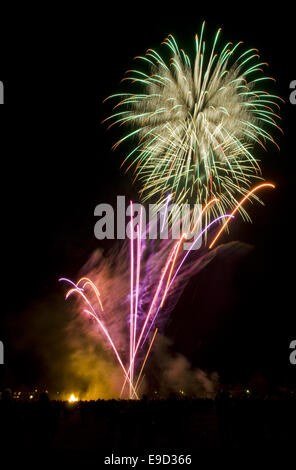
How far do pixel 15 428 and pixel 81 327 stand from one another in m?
19.2

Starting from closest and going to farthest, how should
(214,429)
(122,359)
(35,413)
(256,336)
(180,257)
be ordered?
(35,413) → (214,429) → (180,257) → (122,359) → (256,336)

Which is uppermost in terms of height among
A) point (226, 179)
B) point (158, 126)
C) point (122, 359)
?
point (158, 126)

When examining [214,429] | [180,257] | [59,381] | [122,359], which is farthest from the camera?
[59,381]

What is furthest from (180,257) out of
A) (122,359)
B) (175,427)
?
(175,427)

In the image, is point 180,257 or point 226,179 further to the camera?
point 180,257

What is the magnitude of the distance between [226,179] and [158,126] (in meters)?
3.23

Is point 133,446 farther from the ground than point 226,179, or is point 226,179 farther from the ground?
point 226,179

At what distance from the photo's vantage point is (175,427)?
7.23 metres

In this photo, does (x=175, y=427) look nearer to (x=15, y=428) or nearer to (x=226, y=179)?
(x=15, y=428)

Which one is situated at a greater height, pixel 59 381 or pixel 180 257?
pixel 180 257

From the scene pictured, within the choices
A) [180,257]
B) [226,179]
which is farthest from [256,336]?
[226,179]

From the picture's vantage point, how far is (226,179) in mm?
14820
